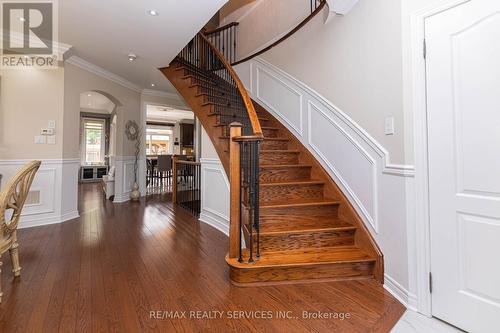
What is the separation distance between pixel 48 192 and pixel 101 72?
7.60 ft

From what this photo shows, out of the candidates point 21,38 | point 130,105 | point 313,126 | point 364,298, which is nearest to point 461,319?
point 364,298

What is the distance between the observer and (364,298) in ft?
5.90

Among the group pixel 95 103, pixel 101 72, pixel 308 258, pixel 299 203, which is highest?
pixel 95 103

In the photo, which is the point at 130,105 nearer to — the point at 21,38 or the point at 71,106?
the point at 71,106

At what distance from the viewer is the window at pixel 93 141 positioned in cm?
923

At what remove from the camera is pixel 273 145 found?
345 cm

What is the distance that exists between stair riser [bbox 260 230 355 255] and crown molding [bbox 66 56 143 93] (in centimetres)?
413

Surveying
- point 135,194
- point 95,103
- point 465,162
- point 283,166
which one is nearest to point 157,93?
point 135,194

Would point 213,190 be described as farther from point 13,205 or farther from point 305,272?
point 13,205

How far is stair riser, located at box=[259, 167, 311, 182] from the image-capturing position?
2.96 m

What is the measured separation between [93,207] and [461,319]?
5469mm

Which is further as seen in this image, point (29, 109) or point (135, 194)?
point (135, 194)

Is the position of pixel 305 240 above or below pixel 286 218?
below

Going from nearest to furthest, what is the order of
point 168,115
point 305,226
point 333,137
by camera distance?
point 305,226 < point 333,137 < point 168,115
